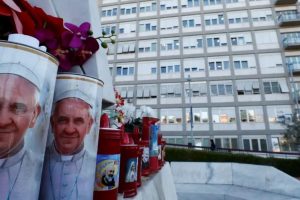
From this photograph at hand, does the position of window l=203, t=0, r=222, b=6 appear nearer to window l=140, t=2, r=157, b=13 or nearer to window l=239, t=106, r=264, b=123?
window l=140, t=2, r=157, b=13

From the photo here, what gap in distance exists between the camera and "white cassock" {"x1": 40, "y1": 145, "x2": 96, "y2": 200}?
0.40m

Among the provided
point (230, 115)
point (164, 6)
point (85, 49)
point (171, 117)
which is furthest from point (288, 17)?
point (85, 49)

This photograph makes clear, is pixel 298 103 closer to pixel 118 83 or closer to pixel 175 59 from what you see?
pixel 175 59

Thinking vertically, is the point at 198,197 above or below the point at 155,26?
below

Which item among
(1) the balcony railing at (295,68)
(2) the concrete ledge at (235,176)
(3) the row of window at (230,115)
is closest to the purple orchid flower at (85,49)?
(2) the concrete ledge at (235,176)

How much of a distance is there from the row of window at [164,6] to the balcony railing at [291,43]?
10.4 feet

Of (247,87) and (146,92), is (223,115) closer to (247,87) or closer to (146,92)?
(247,87)

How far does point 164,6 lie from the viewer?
588 inches

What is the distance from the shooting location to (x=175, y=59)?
1365cm

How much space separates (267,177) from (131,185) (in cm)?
524

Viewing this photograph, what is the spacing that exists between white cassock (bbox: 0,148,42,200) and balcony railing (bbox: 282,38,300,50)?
50.5ft

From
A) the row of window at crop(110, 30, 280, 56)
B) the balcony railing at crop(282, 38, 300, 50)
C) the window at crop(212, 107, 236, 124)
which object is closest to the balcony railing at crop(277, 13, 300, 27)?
the row of window at crop(110, 30, 280, 56)

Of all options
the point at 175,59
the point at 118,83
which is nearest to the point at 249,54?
the point at 175,59

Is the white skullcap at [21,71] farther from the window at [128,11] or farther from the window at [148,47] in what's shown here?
the window at [128,11]
